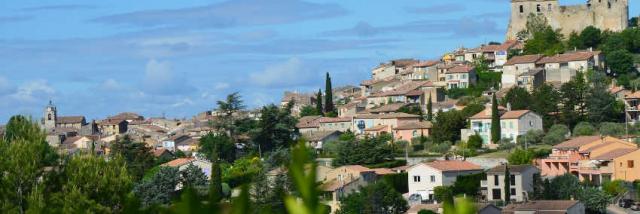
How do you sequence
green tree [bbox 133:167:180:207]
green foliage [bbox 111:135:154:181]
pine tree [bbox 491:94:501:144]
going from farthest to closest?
→ green foliage [bbox 111:135:154:181]
pine tree [bbox 491:94:501:144]
green tree [bbox 133:167:180:207]

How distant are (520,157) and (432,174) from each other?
4.15m

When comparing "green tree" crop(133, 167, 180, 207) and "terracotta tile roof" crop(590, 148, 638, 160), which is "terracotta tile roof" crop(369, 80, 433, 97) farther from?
"green tree" crop(133, 167, 180, 207)

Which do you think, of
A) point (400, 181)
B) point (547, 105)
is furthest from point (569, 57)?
point (400, 181)

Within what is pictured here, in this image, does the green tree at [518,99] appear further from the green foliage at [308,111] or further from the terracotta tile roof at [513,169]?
the green foliage at [308,111]

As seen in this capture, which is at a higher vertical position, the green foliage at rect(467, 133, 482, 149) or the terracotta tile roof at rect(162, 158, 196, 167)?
the green foliage at rect(467, 133, 482, 149)

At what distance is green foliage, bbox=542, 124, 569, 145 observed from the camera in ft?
192

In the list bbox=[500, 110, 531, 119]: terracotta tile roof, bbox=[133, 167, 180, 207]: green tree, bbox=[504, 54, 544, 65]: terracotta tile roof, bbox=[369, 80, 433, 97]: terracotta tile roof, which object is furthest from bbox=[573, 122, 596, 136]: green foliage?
bbox=[133, 167, 180, 207]: green tree

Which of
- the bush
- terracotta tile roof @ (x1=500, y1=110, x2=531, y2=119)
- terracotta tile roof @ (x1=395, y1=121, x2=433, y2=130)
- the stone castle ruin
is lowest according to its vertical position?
the bush

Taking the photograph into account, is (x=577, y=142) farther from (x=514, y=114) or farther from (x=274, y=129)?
(x=274, y=129)

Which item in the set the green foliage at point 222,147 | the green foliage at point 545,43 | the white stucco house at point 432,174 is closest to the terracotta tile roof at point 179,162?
the green foliage at point 222,147

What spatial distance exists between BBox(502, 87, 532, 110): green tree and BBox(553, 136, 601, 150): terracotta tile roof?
7.26 metres

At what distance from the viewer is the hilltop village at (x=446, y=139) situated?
45.5 m

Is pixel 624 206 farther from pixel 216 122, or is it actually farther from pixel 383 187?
pixel 216 122

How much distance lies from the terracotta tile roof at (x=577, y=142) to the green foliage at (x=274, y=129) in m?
16.8
